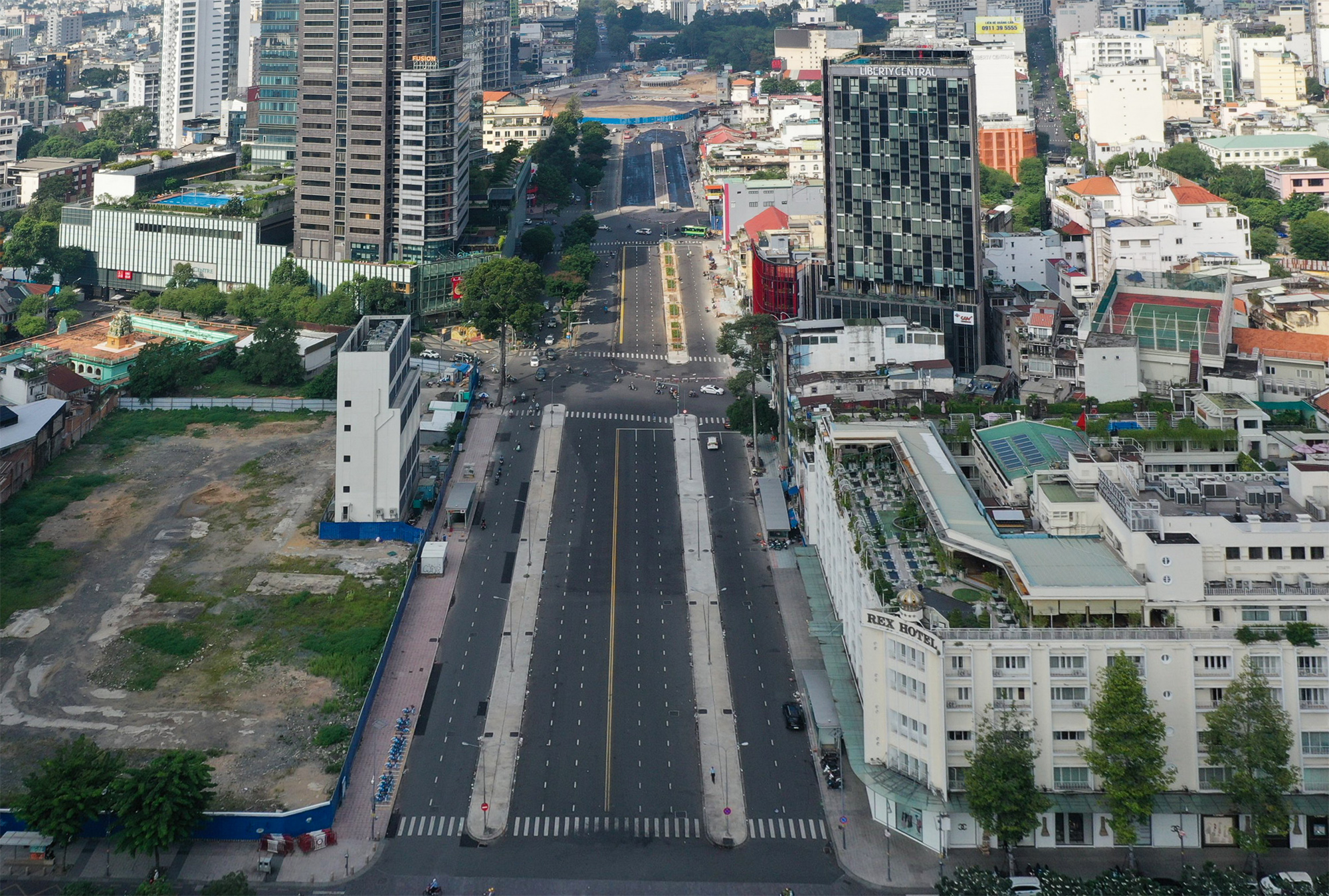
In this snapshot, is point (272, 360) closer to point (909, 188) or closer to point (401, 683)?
point (909, 188)

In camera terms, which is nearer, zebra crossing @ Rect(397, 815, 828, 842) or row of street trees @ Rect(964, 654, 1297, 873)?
row of street trees @ Rect(964, 654, 1297, 873)

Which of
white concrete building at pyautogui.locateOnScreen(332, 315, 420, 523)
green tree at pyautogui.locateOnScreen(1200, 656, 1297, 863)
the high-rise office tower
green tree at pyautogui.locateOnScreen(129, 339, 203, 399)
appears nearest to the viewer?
green tree at pyautogui.locateOnScreen(1200, 656, 1297, 863)

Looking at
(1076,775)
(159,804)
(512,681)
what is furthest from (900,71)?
(159,804)

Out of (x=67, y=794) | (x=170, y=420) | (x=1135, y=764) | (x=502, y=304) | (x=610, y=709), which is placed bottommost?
(x=67, y=794)

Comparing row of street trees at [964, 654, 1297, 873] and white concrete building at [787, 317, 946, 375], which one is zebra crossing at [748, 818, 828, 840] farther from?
white concrete building at [787, 317, 946, 375]

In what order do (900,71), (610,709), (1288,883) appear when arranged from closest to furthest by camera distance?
(1288,883)
(610,709)
(900,71)

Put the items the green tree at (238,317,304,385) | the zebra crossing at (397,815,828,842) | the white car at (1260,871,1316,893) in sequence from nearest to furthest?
the white car at (1260,871,1316,893), the zebra crossing at (397,815,828,842), the green tree at (238,317,304,385)

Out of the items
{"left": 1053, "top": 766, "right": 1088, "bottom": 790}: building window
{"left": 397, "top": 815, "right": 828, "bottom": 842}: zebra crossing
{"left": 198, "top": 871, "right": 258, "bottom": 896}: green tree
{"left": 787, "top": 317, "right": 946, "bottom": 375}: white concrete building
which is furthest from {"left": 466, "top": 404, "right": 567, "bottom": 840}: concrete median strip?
{"left": 1053, "top": 766, "right": 1088, "bottom": 790}: building window
